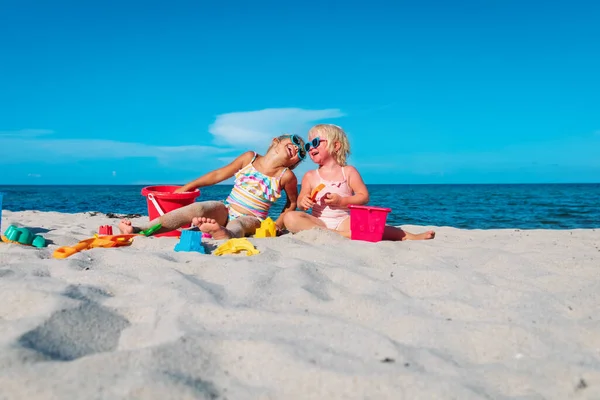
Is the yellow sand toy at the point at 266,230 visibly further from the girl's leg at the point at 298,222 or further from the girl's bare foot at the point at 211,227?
the girl's bare foot at the point at 211,227

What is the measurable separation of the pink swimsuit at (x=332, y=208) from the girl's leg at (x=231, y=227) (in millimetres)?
738

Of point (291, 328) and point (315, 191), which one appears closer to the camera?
point (291, 328)

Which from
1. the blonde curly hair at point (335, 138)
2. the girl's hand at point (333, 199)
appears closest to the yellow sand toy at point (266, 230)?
the girl's hand at point (333, 199)

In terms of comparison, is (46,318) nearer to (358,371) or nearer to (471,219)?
(358,371)

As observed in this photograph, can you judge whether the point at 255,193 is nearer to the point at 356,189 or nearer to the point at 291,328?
the point at 356,189

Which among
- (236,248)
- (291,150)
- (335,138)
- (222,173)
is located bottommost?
(236,248)

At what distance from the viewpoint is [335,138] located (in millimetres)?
4738

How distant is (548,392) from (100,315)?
1684mm

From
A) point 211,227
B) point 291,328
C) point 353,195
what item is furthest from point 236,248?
point 353,195

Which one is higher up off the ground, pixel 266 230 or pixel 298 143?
pixel 298 143

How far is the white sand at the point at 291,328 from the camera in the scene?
1.32 m

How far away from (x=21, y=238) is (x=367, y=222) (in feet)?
9.59

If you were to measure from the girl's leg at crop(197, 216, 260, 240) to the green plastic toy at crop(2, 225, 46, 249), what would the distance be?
50.9 inches

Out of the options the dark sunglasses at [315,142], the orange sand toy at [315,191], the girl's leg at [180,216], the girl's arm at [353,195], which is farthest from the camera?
the dark sunglasses at [315,142]
